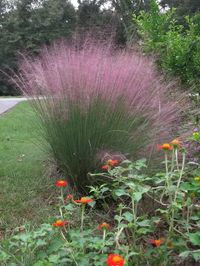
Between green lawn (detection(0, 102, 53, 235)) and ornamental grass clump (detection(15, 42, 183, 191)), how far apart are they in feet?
1.08

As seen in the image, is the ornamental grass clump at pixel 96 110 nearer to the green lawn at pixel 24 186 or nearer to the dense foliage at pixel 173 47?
the green lawn at pixel 24 186

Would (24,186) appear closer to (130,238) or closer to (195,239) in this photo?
(130,238)

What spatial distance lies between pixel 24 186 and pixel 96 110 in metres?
1.04

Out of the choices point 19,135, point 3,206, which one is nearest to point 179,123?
point 3,206

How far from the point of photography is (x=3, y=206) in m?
3.08

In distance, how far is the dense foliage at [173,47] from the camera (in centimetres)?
413

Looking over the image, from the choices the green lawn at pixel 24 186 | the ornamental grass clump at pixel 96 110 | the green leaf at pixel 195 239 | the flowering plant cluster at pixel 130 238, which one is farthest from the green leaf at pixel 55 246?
the ornamental grass clump at pixel 96 110

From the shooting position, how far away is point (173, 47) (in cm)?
412

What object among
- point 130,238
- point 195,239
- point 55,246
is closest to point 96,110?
point 130,238

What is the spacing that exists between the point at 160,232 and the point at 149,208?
19 centimetres

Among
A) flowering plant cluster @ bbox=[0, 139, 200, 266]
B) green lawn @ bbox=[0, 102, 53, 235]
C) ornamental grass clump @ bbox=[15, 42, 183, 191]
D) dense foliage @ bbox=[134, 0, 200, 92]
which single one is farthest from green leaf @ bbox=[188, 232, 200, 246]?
dense foliage @ bbox=[134, 0, 200, 92]

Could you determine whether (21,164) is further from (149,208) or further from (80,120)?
(149,208)

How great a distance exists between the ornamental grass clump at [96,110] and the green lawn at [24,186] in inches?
13.0

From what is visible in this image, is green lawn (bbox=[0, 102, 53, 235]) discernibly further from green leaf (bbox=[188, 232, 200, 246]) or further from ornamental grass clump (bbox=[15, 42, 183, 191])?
green leaf (bbox=[188, 232, 200, 246])
